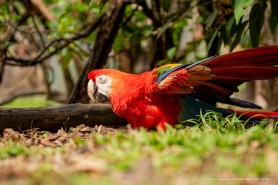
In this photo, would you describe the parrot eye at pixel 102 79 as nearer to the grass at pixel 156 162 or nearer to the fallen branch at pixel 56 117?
the fallen branch at pixel 56 117

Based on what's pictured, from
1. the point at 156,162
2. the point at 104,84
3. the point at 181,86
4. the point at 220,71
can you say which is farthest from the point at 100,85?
the point at 156,162

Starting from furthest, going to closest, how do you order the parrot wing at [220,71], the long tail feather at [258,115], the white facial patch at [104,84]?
1. the white facial patch at [104,84]
2. the long tail feather at [258,115]
3. the parrot wing at [220,71]

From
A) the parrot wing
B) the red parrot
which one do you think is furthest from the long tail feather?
the parrot wing

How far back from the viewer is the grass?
1.13 metres

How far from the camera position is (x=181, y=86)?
7.06ft

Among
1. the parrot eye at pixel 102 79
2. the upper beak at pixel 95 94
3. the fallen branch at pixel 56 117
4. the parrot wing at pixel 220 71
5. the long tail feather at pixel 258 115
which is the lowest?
the fallen branch at pixel 56 117

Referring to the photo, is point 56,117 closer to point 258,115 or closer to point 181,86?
point 181,86

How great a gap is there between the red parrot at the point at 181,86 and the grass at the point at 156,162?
0.66 meters

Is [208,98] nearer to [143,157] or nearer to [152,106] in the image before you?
[152,106]

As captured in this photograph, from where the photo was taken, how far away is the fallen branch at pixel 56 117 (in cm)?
225

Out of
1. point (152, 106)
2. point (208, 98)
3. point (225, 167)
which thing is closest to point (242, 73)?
point (208, 98)

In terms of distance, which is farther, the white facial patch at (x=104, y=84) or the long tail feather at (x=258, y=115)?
the white facial patch at (x=104, y=84)

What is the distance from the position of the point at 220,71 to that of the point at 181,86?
0.65 feet

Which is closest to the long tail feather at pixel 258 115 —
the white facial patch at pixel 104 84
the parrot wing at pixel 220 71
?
the parrot wing at pixel 220 71
